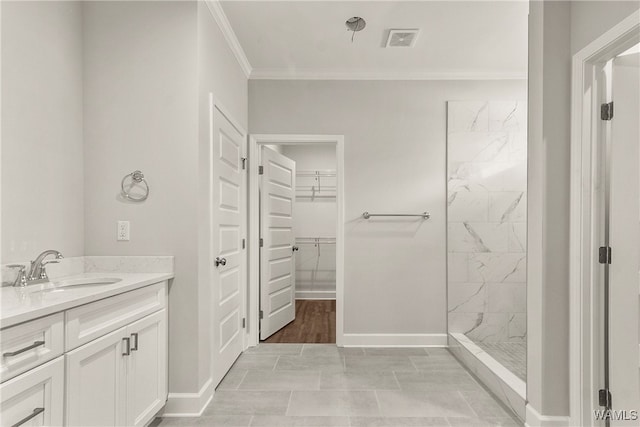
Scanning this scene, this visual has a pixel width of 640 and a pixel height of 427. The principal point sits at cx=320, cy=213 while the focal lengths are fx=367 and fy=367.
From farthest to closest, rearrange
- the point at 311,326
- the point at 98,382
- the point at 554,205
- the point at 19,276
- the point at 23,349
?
the point at 311,326 < the point at 554,205 < the point at 19,276 < the point at 98,382 < the point at 23,349

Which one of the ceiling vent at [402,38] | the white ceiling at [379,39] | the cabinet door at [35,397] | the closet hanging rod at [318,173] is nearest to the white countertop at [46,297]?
the cabinet door at [35,397]

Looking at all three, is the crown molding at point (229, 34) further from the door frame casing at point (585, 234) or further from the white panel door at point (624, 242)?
the white panel door at point (624, 242)

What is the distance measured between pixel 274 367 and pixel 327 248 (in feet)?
10.0

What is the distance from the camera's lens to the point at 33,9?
6.10 ft

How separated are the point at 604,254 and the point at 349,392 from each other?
1757 millimetres

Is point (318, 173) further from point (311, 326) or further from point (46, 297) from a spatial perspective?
point (46, 297)

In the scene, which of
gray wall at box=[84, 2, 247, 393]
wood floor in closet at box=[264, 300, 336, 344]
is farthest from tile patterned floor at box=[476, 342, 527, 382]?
gray wall at box=[84, 2, 247, 393]

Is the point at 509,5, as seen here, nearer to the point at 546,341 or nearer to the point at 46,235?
the point at 546,341

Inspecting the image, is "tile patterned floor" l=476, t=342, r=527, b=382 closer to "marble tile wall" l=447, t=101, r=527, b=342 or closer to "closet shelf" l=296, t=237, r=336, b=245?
"marble tile wall" l=447, t=101, r=527, b=342

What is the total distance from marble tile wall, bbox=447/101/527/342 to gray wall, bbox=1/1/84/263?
10.0 ft

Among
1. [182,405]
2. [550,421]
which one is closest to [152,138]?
[182,405]

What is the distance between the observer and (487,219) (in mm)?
3572

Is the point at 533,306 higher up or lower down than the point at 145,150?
lower down


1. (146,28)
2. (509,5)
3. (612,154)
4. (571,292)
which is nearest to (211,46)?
(146,28)
